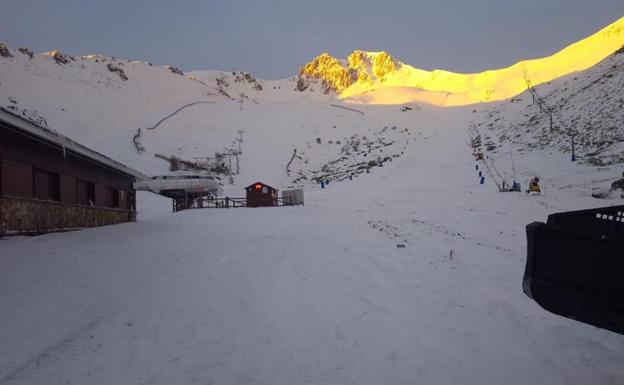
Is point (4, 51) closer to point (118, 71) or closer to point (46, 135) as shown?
point (118, 71)

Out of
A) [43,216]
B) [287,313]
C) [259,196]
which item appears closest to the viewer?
[287,313]

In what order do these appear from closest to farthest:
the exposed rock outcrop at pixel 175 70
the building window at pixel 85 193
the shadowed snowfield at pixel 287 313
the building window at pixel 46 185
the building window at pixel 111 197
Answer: the shadowed snowfield at pixel 287 313 < the building window at pixel 46 185 < the building window at pixel 85 193 < the building window at pixel 111 197 < the exposed rock outcrop at pixel 175 70

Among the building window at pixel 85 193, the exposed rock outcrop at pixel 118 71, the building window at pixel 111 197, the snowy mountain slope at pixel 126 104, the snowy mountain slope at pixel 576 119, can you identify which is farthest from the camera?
the exposed rock outcrop at pixel 118 71

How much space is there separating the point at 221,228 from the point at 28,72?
5658cm

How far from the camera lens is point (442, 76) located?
306ft

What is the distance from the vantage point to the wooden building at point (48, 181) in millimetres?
12375

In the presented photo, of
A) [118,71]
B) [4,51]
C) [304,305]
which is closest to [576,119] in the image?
[304,305]

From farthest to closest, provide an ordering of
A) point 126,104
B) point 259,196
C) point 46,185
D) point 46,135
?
point 126,104 < point 259,196 < point 46,185 < point 46,135

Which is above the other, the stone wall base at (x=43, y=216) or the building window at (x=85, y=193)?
the building window at (x=85, y=193)

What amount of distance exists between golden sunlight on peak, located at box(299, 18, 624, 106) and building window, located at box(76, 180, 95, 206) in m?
56.3

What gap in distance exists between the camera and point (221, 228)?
1875 cm

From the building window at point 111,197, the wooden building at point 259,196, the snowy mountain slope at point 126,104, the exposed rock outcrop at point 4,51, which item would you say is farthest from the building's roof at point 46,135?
the exposed rock outcrop at point 4,51

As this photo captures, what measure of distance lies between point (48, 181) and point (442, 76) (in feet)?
289

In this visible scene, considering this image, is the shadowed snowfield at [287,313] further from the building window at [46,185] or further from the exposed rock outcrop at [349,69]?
the exposed rock outcrop at [349,69]
